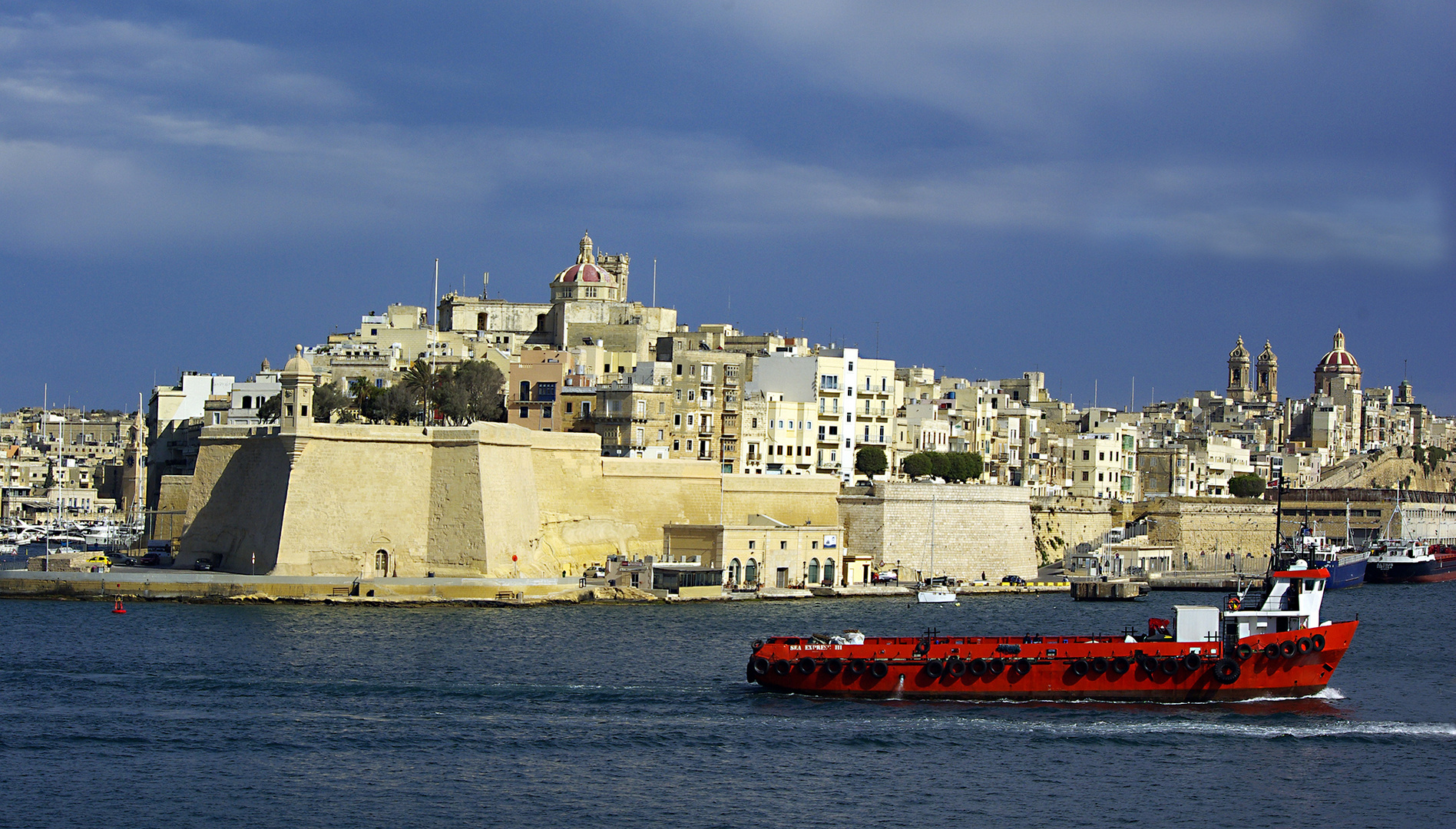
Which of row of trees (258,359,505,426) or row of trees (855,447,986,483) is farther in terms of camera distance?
row of trees (855,447,986,483)

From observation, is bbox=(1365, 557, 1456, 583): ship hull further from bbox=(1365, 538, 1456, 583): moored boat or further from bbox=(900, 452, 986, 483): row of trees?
bbox=(900, 452, 986, 483): row of trees

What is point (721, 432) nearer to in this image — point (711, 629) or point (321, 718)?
point (711, 629)

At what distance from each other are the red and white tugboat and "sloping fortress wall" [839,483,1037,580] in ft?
88.5

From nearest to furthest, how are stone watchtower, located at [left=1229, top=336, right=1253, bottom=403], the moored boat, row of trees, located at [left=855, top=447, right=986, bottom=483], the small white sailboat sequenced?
the small white sailboat
row of trees, located at [left=855, top=447, right=986, bottom=483]
the moored boat
stone watchtower, located at [left=1229, top=336, right=1253, bottom=403]

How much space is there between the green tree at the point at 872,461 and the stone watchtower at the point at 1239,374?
9084cm

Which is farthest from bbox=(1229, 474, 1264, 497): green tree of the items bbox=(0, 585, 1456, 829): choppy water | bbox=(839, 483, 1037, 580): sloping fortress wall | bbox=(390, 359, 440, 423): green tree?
bbox=(0, 585, 1456, 829): choppy water

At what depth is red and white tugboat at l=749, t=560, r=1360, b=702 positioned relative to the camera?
32.2m

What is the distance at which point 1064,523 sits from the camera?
72312 millimetres

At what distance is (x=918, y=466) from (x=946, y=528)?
8498 millimetres

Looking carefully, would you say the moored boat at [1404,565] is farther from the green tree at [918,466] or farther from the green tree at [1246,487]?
the green tree at [918,466]

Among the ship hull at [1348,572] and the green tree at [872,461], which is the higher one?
the green tree at [872,461]

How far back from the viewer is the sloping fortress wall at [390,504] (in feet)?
154

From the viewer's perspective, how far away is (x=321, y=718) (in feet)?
98.2

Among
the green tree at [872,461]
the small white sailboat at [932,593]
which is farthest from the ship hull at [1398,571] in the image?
the small white sailboat at [932,593]
